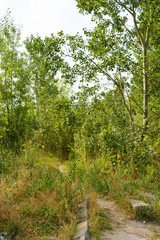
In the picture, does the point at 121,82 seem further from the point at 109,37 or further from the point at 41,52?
the point at 41,52

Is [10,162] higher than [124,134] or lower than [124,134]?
lower

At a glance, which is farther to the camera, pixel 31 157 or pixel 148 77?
pixel 148 77

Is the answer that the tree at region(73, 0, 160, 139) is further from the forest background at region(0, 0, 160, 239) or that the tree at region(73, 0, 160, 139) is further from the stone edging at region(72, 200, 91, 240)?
the stone edging at region(72, 200, 91, 240)

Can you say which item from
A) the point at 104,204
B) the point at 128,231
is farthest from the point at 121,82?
the point at 128,231

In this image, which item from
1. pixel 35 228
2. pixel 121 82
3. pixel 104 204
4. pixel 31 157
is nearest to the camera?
pixel 35 228

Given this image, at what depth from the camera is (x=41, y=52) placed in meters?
6.61

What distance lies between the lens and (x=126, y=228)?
12.1ft

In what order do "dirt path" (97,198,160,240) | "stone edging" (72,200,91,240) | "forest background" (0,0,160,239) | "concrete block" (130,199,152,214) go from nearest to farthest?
"stone edging" (72,200,91,240)
"dirt path" (97,198,160,240)
"concrete block" (130,199,152,214)
"forest background" (0,0,160,239)

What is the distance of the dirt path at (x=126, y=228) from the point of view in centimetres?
342

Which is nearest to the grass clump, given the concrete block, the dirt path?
the dirt path

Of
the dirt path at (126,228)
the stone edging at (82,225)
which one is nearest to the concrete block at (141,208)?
the dirt path at (126,228)

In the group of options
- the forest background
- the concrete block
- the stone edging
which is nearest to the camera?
the stone edging

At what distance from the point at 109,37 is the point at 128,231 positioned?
5557mm

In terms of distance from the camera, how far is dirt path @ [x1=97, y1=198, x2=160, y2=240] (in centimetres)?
342
